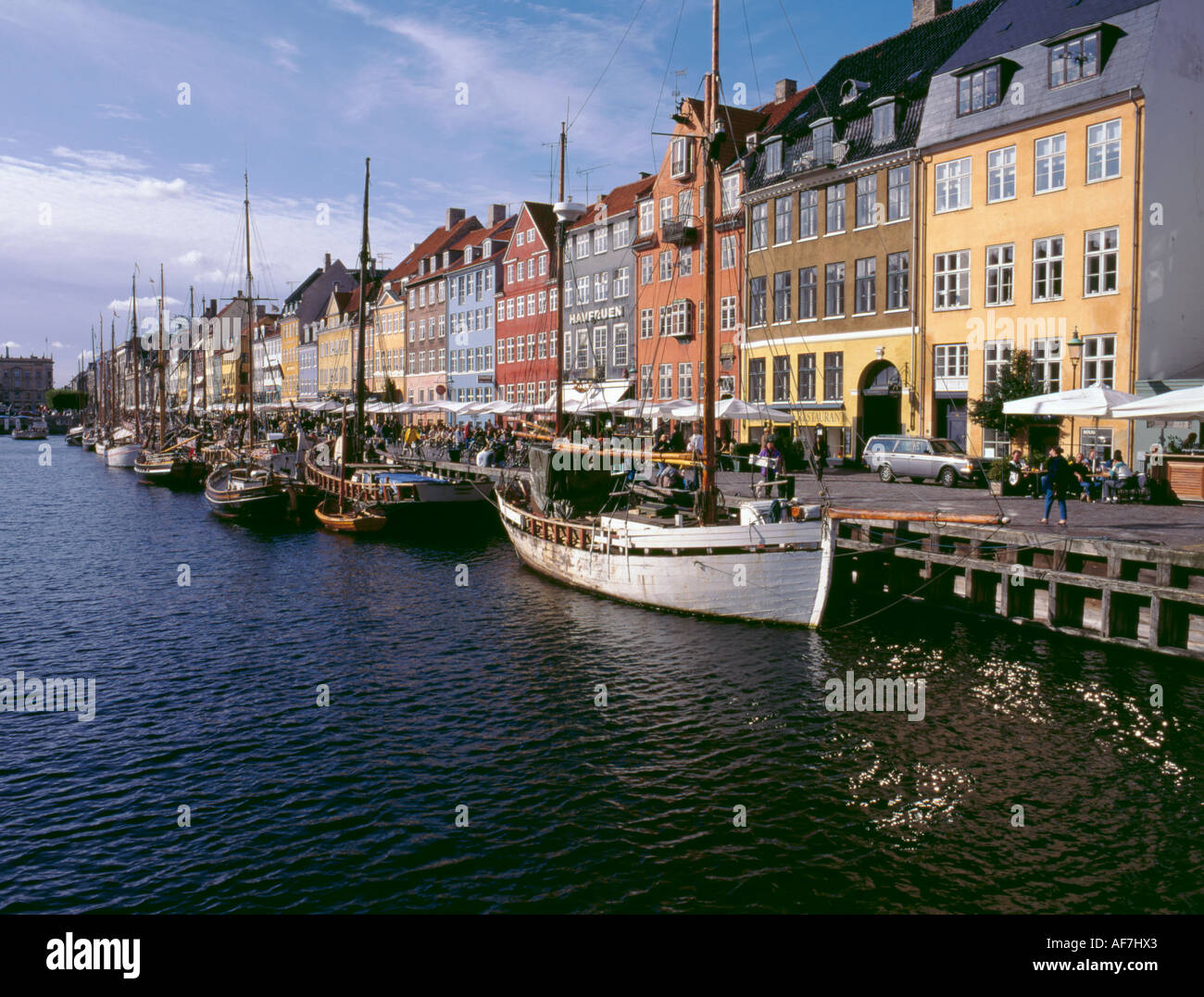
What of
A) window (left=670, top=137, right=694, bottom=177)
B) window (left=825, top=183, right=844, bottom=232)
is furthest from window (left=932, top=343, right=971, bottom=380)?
window (left=670, top=137, right=694, bottom=177)

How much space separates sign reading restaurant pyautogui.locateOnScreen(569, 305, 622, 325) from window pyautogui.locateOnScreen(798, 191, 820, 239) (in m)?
16.7

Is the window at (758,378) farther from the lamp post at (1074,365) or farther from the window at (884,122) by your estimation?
the lamp post at (1074,365)

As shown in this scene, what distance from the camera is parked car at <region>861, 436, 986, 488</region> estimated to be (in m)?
32.9

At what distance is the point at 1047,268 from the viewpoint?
3584 centimetres

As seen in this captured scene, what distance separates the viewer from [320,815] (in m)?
11.5

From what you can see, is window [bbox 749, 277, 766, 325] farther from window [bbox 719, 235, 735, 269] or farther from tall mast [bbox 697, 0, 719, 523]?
tall mast [bbox 697, 0, 719, 523]

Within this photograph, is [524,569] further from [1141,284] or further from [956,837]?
[1141,284]

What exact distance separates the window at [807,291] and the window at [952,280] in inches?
269

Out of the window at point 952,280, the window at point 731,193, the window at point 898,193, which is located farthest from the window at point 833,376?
the window at point 731,193

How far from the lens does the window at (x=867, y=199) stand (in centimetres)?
4284

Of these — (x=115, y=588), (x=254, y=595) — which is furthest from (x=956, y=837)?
(x=115, y=588)

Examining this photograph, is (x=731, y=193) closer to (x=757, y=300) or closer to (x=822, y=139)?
(x=757, y=300)

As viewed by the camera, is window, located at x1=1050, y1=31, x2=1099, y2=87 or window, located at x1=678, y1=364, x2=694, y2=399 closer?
window, located at x1=1050, y1=31, x2=1099, y2=87
